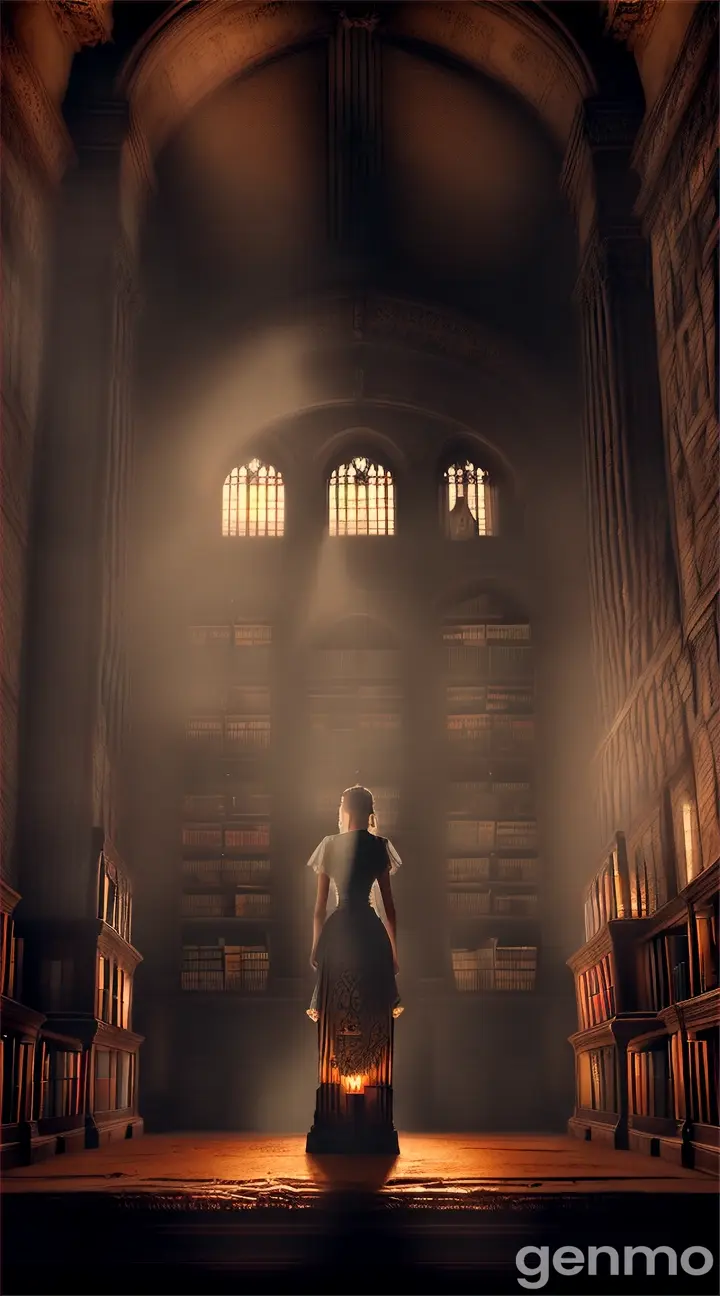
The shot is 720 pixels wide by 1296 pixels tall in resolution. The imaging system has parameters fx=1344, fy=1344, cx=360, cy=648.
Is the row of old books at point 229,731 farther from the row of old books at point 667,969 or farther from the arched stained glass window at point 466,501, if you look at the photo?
the row of old books at point 667,969

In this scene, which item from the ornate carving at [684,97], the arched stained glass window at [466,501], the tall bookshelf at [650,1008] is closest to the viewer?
the tall bookshelf at [650,1008]

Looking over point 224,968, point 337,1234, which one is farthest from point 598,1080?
point 337,1234

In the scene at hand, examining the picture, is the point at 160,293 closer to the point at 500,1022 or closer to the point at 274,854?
the point at 274,854

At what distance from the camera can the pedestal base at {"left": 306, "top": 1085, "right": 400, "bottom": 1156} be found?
688cm

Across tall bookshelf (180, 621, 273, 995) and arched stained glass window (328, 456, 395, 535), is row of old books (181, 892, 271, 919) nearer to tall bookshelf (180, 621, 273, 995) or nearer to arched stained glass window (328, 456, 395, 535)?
tall bookshelf (180, 621, 273, 995)

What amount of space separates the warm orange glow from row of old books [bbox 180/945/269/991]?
19.6 feet

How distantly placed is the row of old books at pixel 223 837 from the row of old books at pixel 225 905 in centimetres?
45

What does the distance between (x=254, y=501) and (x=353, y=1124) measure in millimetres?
8395

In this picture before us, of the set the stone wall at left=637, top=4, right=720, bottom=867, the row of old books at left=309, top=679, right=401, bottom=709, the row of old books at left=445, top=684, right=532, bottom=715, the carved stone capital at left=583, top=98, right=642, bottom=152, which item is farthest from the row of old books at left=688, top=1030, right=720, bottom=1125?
the carved stone capital at left=583, top=98, right=642, bottom=152

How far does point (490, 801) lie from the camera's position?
1327 cm

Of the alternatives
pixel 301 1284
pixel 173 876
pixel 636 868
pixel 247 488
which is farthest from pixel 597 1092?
pixel 247 488

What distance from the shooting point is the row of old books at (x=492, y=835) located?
1316 cm

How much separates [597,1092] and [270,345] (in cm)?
799

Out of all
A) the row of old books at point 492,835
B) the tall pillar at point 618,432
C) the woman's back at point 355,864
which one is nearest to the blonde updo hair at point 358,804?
the woman's back at point 355,864
